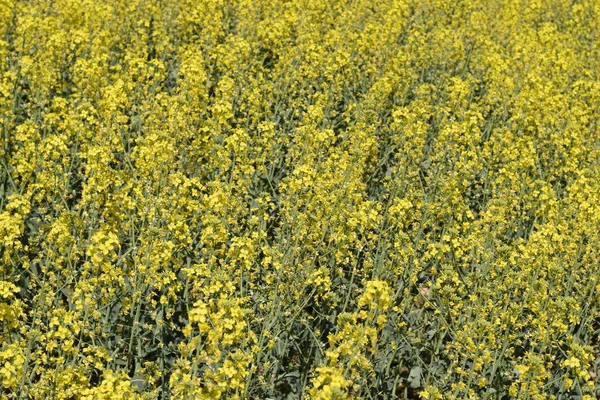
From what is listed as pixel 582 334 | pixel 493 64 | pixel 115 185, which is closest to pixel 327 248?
pixel 115 185

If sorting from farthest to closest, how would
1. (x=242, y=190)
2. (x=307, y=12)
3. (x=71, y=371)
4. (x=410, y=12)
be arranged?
1. (x=410, y=12)
2. (x=307, y=12)
3. (x=242, y=190)
4. (x=71, y=371)

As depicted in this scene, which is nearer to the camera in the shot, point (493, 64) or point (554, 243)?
point (554, 243)

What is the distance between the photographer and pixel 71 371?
534cm

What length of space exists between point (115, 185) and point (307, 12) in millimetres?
6233

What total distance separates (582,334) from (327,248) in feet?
8.57

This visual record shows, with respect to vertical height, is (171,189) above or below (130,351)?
above

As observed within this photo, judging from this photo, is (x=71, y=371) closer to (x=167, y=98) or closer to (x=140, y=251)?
(x=140, y=251)

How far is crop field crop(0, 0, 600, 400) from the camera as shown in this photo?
234 inches

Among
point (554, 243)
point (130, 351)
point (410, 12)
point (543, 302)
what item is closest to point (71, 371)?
point (130, 351)

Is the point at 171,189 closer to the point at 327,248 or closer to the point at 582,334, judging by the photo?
the point at 327,248

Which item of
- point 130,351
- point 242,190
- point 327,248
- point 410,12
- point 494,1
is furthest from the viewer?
point 494,1

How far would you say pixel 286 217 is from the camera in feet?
23.7

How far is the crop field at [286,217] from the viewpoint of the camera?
5.95 metres

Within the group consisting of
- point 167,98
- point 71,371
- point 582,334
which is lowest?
point 582,334
